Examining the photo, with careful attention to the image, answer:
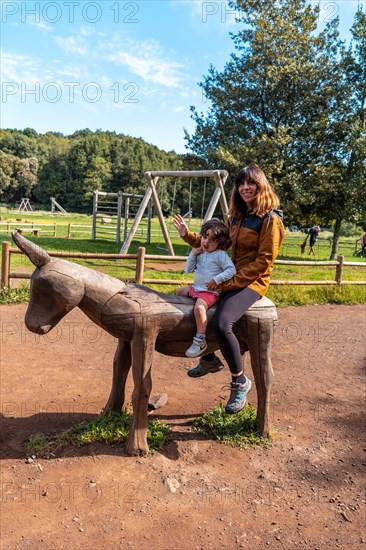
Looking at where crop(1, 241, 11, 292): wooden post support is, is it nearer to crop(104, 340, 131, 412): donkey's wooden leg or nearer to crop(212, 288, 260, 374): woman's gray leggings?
crop(104, 340, 131, 412): donkey's wooden leg

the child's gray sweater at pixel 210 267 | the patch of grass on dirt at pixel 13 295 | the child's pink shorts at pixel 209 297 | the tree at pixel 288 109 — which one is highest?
the tree at pixel 288 109

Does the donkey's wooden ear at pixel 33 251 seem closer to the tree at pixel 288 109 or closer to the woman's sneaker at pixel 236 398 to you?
the woman's sneaker at pixel 236 398

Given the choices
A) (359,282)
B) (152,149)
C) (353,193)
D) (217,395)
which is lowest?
(217,395)

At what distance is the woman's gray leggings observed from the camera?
9.92 feet

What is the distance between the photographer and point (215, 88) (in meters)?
18.2

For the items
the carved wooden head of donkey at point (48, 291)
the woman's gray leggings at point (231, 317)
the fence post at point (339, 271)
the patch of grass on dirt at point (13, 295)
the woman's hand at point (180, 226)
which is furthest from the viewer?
the fence post at point (339, 271)

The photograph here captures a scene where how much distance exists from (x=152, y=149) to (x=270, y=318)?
7109cm

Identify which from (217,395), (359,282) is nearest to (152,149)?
(359,282)

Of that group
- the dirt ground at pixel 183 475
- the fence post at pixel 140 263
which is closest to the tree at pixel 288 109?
the fence post at pixel 140 263

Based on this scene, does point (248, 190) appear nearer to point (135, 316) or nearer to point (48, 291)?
point (135, 316)

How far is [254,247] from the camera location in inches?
126

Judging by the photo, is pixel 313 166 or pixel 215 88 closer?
pixel 313 166

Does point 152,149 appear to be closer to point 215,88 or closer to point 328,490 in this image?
point 215,88

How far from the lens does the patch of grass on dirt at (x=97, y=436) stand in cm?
329
